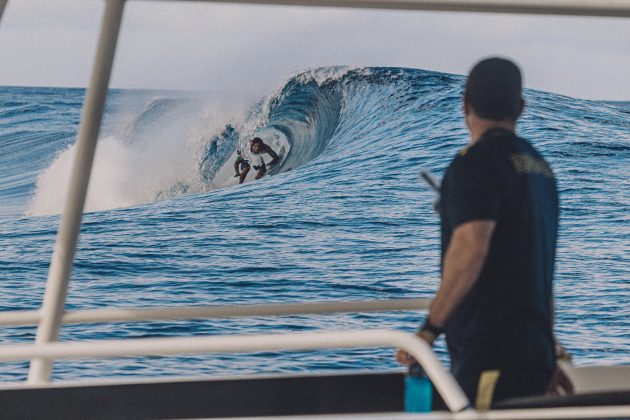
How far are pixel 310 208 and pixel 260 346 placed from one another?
23.4 meters

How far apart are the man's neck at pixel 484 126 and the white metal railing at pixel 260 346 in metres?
0.39

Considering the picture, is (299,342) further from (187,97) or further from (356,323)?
(187,97)

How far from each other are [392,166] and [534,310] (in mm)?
24709

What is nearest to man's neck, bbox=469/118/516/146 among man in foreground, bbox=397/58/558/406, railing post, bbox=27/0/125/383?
man in foreground, bbox=397/58/558/406

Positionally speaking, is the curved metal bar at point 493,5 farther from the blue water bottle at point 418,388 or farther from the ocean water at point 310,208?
the ocean water at point 310,208

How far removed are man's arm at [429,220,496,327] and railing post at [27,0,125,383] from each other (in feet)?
2.57

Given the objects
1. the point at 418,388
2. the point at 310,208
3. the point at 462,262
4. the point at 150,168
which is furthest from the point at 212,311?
the point at 150,168

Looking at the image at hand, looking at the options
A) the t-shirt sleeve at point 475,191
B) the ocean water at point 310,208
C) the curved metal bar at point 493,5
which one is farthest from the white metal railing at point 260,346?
the ocean water at point 310,208

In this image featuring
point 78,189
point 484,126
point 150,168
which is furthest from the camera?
point 150,168

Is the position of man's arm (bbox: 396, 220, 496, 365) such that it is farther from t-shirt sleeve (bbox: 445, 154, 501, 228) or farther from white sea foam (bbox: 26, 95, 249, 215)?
white sea foam (bbox: 26, 95, 249, 215)

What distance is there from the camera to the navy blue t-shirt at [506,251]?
1.63 meters

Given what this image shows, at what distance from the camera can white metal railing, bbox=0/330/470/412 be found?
155 cm

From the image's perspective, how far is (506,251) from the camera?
166 cm

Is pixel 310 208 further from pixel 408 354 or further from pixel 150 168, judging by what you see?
pixel 408 354
